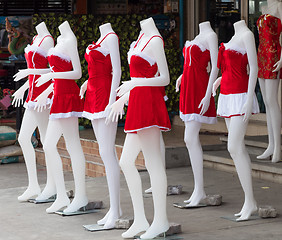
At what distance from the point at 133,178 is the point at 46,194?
185 centimetres

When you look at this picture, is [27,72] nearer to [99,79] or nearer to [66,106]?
[66,106]

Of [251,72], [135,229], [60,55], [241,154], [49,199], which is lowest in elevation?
[49,199]

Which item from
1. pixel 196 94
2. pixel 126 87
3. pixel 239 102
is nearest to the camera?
pixel 126 87

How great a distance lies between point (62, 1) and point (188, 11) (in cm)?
429

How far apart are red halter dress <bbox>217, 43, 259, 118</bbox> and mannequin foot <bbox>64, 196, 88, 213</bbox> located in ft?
4.81

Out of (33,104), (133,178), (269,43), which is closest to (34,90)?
(33,104)

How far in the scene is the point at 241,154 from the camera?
591 cm

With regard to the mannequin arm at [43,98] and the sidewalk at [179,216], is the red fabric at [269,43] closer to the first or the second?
the sidewalk at [179,216]

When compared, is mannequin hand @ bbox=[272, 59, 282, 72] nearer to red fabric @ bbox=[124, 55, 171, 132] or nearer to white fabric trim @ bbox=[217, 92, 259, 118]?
white fabric trim @ bbox=[217, 92, 259, 118]

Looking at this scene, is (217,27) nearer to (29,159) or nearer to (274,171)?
(274,171)

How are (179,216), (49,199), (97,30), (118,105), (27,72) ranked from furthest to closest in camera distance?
1. (97,30)
2. (49,199)
3. (27,72)
4. (179,216)
5. (118,105)

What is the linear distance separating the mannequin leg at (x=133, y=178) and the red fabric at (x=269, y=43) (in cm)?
258

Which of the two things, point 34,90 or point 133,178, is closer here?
point 133,178

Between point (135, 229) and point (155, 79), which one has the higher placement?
point (155, 79)
